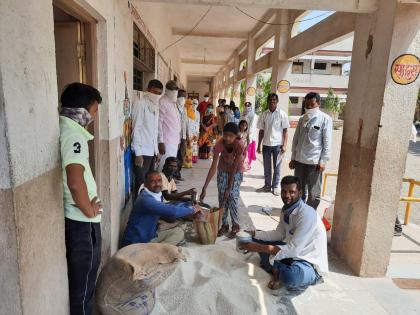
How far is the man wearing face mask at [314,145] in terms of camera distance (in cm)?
405

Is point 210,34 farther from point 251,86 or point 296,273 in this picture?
point 296,273

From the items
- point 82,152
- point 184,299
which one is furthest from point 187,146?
point 82,152

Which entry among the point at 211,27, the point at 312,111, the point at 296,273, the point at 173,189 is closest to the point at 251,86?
the point at 211,27

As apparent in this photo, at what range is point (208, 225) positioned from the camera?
342 centimetres

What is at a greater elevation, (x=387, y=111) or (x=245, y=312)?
(x=387, y=111)

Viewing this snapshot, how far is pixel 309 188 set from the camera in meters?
4.17

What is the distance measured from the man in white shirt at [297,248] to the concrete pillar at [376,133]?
2.07 ft

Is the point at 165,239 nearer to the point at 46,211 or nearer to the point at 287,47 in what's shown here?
the point at 46,211

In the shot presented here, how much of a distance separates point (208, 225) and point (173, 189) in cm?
106

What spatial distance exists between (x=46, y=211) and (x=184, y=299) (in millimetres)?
1463

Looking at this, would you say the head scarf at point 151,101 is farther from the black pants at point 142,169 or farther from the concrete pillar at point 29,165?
the concrete pillar at point 29,165

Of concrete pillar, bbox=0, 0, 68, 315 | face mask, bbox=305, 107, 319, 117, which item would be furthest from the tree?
concrete pillar, bbox=0, 0, 68, 315

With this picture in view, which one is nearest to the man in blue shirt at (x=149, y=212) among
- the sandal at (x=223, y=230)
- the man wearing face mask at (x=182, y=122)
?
the sandal at (x=223, y=230)

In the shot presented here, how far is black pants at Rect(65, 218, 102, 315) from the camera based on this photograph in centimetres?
184
